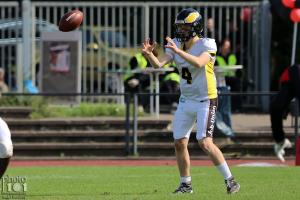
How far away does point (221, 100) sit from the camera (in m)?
19.5

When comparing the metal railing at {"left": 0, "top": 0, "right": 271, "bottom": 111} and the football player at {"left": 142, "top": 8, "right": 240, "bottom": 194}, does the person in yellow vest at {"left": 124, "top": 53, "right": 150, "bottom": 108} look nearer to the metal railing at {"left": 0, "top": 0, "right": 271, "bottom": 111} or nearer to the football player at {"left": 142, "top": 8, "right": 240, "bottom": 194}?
the metal railing at {"left": 0, "top": 0, "right": 271, "bottom": 111}

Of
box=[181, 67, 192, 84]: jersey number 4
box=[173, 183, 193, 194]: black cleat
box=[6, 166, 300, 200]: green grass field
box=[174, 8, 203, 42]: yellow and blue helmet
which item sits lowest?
box=[6, 166, 300, 200]: green grass field

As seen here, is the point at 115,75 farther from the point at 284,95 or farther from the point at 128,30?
the point at 284,95

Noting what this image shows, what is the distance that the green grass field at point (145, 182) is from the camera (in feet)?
36.6

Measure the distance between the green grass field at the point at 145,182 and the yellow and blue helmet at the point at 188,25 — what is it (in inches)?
71.1

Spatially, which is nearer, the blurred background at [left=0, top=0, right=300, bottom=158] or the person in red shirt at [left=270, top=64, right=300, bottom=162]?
the person in red shirt at [left=270, top=64, right=300, bottom=162]

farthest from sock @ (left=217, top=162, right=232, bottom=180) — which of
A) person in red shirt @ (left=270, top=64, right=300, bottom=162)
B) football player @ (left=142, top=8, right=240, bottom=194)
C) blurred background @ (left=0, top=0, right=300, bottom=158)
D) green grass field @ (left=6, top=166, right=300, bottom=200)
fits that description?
Result: blurred background @ (left=0, top=0, right=300, bottom=158)

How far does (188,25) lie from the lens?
11281 mm

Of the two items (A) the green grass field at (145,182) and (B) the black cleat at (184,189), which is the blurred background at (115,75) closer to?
(A) the green grass field at (145,182)

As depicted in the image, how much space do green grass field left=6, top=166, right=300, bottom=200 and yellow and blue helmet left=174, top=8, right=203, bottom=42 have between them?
5.92ft

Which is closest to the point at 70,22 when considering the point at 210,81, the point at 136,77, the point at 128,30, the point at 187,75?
the point at 187,75

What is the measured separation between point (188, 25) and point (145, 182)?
9.43 ft

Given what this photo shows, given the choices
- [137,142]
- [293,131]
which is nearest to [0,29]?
[137,142]

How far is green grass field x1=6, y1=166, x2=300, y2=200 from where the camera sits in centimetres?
1115
